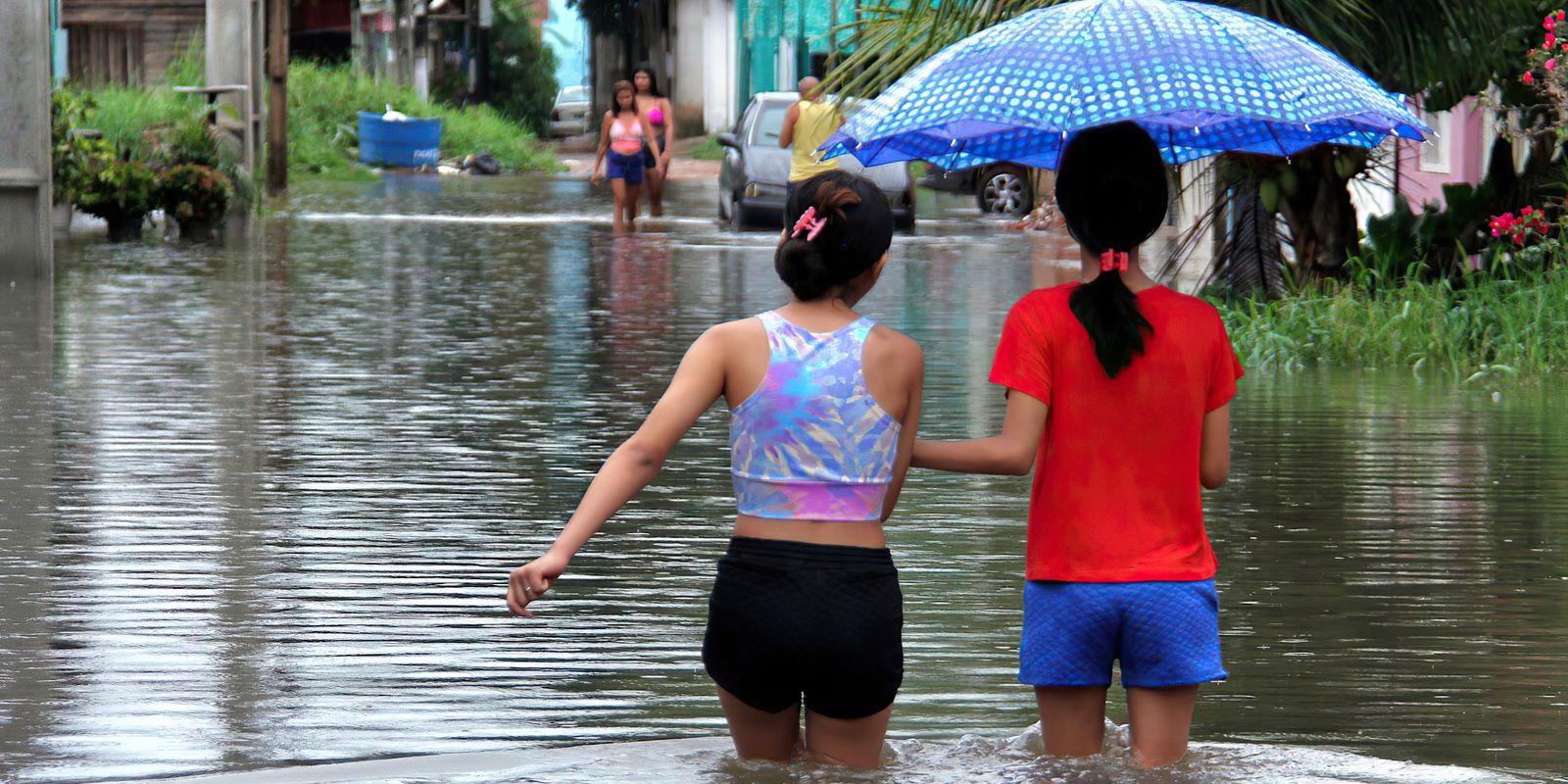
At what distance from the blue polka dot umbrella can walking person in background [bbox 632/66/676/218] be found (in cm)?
1922

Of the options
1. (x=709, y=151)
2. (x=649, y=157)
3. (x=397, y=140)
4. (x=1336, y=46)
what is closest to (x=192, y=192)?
(x=649, y=157)

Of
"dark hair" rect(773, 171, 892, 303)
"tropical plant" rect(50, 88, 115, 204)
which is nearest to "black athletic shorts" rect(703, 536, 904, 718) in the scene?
"dark hair" rect(773, 171, 892, 303)

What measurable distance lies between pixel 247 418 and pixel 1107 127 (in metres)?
6.48

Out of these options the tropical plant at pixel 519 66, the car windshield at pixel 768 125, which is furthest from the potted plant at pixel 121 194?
the tropical plant at pixel 519 66

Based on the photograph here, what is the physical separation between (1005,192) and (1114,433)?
895 inches

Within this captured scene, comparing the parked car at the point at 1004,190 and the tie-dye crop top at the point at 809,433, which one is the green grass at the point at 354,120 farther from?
the tie-dye crop top at the point at 809,433

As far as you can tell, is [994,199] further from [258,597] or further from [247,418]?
[258,597]

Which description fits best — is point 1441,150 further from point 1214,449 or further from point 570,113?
point 570,113

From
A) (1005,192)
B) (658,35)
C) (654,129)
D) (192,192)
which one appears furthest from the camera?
(658,35)

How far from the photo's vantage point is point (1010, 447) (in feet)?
13.4

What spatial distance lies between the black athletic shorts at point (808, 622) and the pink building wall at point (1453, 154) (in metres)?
13.3

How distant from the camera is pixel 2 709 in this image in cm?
521

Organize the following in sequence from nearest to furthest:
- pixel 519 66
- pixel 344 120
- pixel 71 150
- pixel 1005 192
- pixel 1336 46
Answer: pixel 1336 46, pixel 71 150, pixel 1005 192, pixel 344 120, pixel 519 66

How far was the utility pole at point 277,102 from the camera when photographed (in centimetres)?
2827
